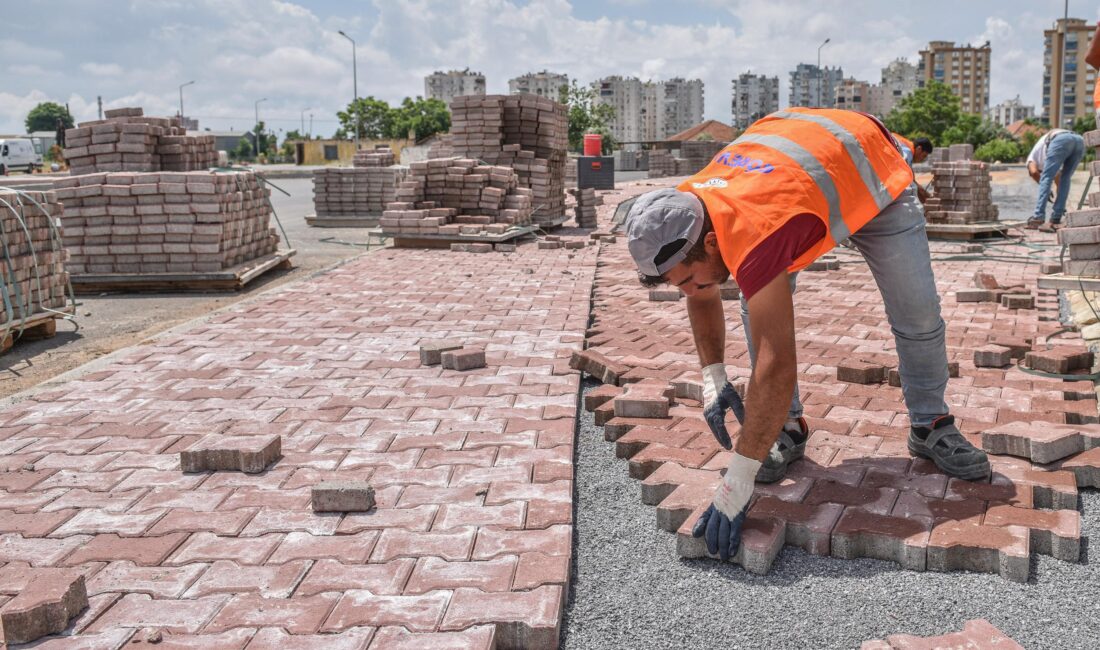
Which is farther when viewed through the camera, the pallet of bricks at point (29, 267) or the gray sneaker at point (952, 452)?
the pallet of bricks at point (29, 267)

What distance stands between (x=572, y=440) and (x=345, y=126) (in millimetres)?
80776

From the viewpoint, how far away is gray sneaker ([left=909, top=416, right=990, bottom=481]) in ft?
10.9

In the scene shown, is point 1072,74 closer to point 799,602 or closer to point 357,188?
point 357,188

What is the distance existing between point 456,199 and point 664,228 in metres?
11.1

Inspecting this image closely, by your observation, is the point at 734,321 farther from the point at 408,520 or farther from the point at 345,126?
the point at 345,126

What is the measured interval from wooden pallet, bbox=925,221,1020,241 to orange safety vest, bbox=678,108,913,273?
394 inches

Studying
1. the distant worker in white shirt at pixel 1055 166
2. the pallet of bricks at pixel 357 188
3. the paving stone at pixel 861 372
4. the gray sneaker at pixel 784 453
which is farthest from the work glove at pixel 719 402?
the pallet of bricks at pixel 357 188

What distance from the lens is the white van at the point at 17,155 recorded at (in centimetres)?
3784

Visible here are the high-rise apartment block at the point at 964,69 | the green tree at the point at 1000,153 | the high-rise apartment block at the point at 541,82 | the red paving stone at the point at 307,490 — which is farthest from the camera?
the high-rise apartment block at the point at 964,69

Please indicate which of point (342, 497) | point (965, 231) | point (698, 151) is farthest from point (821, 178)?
point (698, 151)

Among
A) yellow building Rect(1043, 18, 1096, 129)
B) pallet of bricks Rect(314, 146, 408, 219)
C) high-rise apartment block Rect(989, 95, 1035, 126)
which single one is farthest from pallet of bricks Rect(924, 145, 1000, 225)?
high-rise apartment block Rect(989, 95, 1035, 126)

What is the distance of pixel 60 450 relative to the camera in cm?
412

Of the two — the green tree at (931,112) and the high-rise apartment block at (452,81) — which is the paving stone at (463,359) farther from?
the high-rise apartment block at (452,81)

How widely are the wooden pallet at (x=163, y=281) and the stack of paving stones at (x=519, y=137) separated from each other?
5.75 meters
